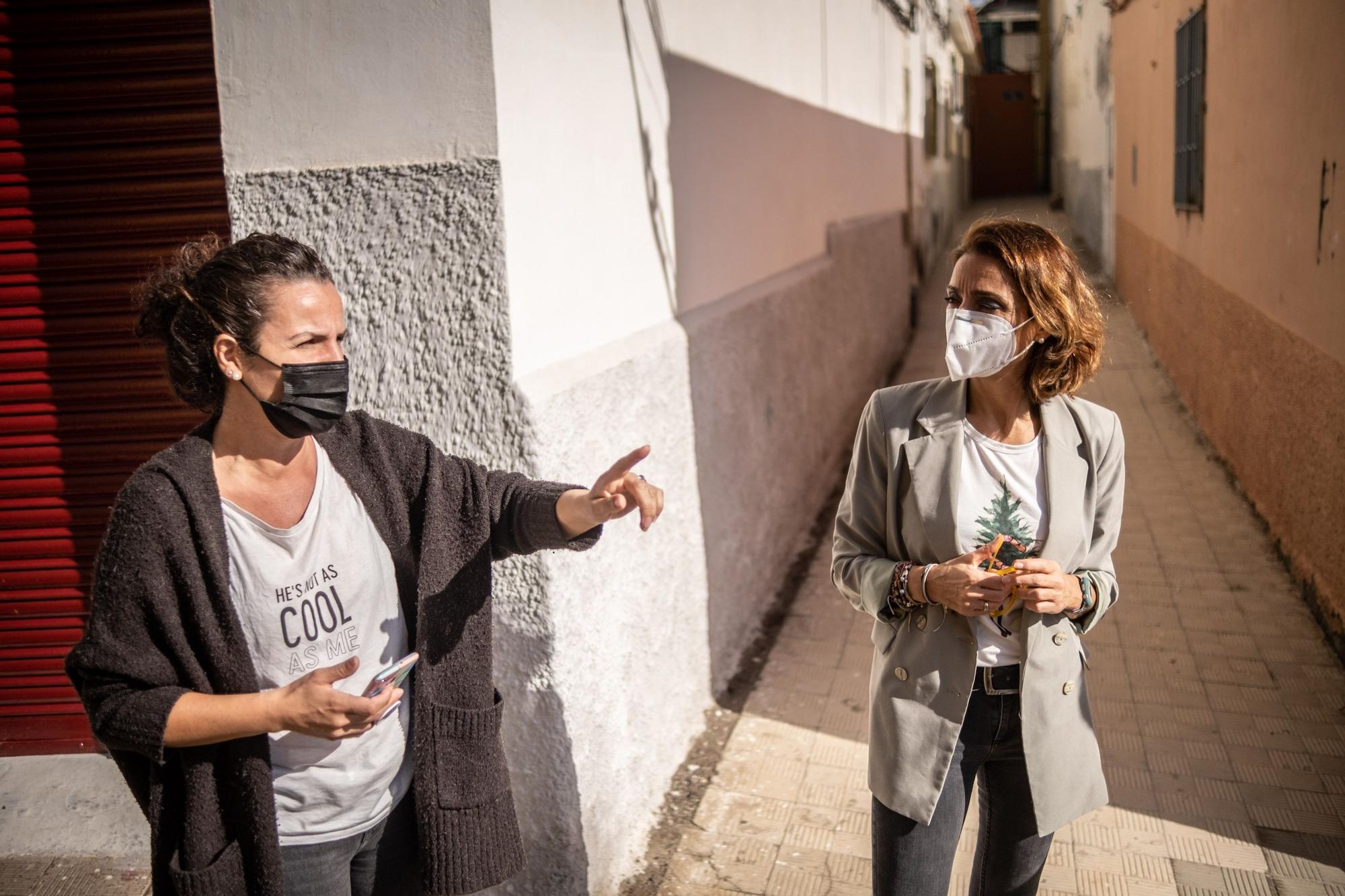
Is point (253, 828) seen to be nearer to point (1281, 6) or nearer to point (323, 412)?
point (323, 412)

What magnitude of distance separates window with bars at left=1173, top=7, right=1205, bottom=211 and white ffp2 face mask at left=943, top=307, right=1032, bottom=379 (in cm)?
571

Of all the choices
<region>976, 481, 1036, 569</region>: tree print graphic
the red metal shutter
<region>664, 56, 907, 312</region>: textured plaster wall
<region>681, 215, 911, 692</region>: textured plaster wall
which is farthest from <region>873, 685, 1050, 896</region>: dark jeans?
the red metal shutter

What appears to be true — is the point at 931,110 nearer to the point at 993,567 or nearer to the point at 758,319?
the point at 758,319

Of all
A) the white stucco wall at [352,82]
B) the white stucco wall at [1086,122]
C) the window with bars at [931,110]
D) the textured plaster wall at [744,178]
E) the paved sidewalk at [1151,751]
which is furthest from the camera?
the window with bars at [931,110]

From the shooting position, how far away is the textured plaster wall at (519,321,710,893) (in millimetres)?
2666

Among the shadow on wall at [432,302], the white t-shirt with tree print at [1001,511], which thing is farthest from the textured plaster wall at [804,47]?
the white t-shirt with tree print at [1001,511]

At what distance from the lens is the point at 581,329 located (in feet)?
9.46

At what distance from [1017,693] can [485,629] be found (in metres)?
1.04

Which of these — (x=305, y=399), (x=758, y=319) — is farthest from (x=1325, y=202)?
(x=305, y=399)

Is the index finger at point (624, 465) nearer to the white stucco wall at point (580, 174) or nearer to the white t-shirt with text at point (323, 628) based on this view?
the white t-shirt with text at point (323, 628)

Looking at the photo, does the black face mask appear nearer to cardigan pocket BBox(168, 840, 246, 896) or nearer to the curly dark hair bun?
the curly dark hair bun

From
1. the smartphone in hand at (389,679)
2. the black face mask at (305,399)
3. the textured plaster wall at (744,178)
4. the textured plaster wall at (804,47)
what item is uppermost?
the textured plaster wall at (804,47)

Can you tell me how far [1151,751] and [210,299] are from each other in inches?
129

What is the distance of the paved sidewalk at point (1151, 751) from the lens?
9.87 feet
